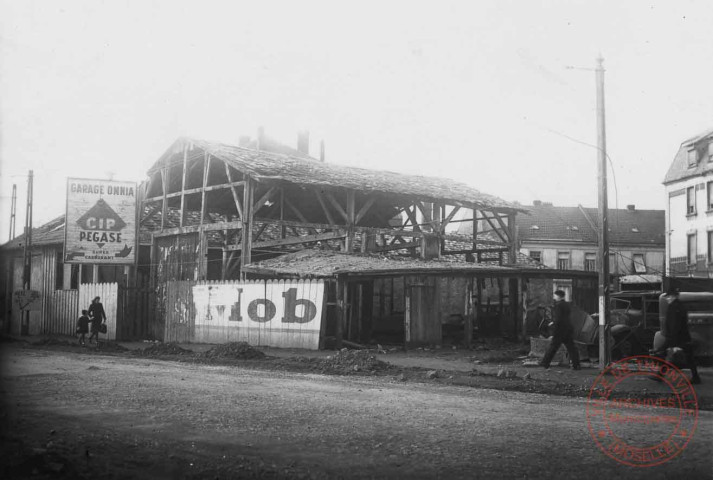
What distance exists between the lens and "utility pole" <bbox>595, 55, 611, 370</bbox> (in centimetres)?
1375

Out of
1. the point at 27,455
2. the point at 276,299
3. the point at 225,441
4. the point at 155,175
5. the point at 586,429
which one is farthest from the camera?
the point at 155,175

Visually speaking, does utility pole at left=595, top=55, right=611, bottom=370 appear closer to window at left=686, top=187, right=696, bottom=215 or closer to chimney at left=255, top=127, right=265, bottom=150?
window at left=686, top=187, right=696, bottom=215

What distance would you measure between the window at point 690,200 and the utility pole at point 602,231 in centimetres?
3095

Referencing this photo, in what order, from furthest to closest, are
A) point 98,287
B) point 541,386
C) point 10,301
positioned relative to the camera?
point 10,301
point 98,287
point 541,386

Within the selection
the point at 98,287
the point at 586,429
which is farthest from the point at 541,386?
the point at 98,287

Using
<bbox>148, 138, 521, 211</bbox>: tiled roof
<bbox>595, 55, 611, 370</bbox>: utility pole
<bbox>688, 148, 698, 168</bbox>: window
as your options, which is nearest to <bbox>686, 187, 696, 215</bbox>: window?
<bbox>688, 148, 698, 168</bbox>: window

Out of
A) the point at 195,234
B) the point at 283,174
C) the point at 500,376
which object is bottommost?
the point at 500,376

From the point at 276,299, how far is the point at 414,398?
1103 cm

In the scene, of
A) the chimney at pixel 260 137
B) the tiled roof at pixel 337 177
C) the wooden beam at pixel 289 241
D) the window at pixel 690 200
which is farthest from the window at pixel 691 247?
the chimney at pixel 260 137

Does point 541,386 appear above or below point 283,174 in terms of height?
below

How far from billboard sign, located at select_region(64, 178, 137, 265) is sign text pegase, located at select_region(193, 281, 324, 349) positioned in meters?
4.48

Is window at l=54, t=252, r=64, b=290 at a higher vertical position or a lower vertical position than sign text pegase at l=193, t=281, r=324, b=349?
higher

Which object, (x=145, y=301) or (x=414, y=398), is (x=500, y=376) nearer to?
(x=414, y=398)

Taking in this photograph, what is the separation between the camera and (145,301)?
2634cm
